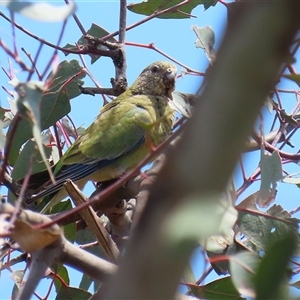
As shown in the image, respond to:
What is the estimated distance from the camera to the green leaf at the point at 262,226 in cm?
165

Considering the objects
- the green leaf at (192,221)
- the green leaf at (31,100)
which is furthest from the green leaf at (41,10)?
the green leaf at (192,221)

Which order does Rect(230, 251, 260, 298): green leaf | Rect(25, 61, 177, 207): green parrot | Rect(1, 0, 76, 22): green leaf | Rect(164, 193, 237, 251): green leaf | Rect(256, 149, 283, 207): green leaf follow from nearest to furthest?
Rect(164, 193, 237, 251): green leaf → Rect(1, 0, 76, 22): green leaf → Rect(230, 251, 260, 298): green leaf → Rect(256, 149, 283, 207): green leaf → Rect(25, 61, 177, 207): green parrot

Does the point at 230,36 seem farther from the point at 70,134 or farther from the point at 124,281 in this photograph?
the point at 70,134

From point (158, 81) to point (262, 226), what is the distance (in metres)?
1.67

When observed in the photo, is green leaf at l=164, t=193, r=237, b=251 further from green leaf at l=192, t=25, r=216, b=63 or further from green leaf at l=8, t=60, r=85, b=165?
green leaf at l=8, t=60, r=85, b=165

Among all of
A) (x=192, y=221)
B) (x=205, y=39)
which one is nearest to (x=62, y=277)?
(x=205, y=39)

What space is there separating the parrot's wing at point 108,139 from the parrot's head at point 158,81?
31 centimetres

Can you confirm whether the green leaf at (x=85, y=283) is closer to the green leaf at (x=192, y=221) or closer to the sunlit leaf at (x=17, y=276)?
the sunlit leaf at (x=17, y=276)

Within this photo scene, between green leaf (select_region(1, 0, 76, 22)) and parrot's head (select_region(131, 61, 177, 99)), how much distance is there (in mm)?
2216

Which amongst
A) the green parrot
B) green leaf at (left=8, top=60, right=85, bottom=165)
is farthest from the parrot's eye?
green leaf at (left=8, top=60, right=85, bottom=165)

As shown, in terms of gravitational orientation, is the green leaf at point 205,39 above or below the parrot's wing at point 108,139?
above

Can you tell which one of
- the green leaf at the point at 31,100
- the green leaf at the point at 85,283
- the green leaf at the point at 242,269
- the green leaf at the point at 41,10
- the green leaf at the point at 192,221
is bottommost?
the green leaf at the point at 85,283

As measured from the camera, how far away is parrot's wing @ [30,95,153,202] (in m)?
2.73

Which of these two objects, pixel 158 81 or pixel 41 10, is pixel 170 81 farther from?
pixel 41 10
